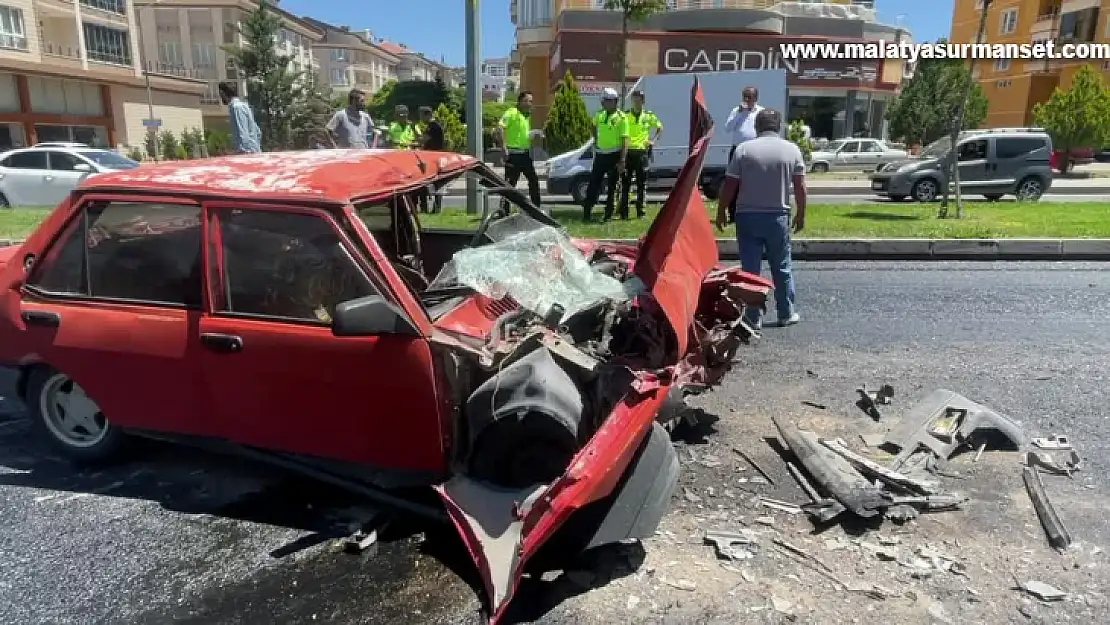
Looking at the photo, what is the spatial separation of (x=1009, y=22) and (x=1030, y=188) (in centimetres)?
4079

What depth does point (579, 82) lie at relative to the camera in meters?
32.1

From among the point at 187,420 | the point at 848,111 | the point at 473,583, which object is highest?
the point at 848,111

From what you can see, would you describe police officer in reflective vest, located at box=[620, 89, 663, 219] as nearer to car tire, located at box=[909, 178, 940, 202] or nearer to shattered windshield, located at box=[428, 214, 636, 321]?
shattered windshield, located at box=[428, 214, 636, 321]

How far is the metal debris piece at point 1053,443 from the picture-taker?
385 cm

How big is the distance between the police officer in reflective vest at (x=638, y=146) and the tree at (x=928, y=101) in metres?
28.0

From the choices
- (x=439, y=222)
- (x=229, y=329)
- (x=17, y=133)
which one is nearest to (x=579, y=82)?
(x=17, y=133)

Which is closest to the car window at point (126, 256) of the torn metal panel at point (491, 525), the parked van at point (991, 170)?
the torn metal panel at point (491, 525)

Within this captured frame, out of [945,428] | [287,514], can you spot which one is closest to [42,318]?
[287,514]

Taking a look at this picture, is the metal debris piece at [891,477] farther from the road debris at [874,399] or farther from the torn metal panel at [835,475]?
the road debris at [874,399]

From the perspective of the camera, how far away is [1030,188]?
15.8m

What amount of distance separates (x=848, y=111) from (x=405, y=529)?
120 ft

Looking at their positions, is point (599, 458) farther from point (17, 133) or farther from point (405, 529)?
point (17, 133)

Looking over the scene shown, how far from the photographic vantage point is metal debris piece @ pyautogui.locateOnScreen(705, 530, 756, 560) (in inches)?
119

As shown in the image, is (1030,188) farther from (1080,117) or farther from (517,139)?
(1080,117)
